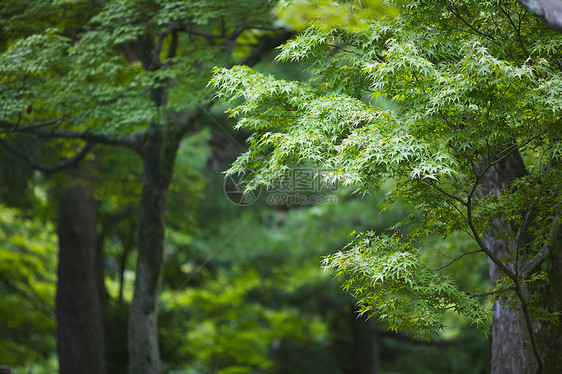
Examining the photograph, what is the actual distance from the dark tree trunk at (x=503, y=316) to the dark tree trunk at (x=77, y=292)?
19.8ft

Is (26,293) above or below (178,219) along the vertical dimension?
below

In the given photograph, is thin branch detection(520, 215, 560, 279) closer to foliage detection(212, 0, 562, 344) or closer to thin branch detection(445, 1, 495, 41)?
foliage detection(212, 0, 562, 344)

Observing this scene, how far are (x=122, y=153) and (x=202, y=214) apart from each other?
2.00m

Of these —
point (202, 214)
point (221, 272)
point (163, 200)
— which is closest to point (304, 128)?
point (163, 200)

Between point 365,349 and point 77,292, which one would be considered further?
point 365,349

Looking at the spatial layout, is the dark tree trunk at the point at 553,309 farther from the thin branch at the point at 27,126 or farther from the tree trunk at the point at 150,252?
the thin branch at the point at 27,126

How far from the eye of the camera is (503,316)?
573cm

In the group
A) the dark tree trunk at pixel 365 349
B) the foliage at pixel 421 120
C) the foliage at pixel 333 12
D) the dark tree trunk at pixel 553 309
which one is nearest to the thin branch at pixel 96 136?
→ the foliage at pixel 421 120

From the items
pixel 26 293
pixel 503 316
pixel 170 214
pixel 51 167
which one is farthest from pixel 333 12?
pixel 26 293

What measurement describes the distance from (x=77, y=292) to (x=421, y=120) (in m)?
7.00

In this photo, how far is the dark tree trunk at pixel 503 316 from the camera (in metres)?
5.24

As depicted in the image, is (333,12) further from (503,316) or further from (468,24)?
(503,316)

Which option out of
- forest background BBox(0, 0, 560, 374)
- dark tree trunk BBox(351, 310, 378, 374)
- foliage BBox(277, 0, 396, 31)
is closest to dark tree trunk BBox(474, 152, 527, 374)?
forest background BBox(0, 0, 560, 374)

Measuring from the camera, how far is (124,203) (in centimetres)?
975
